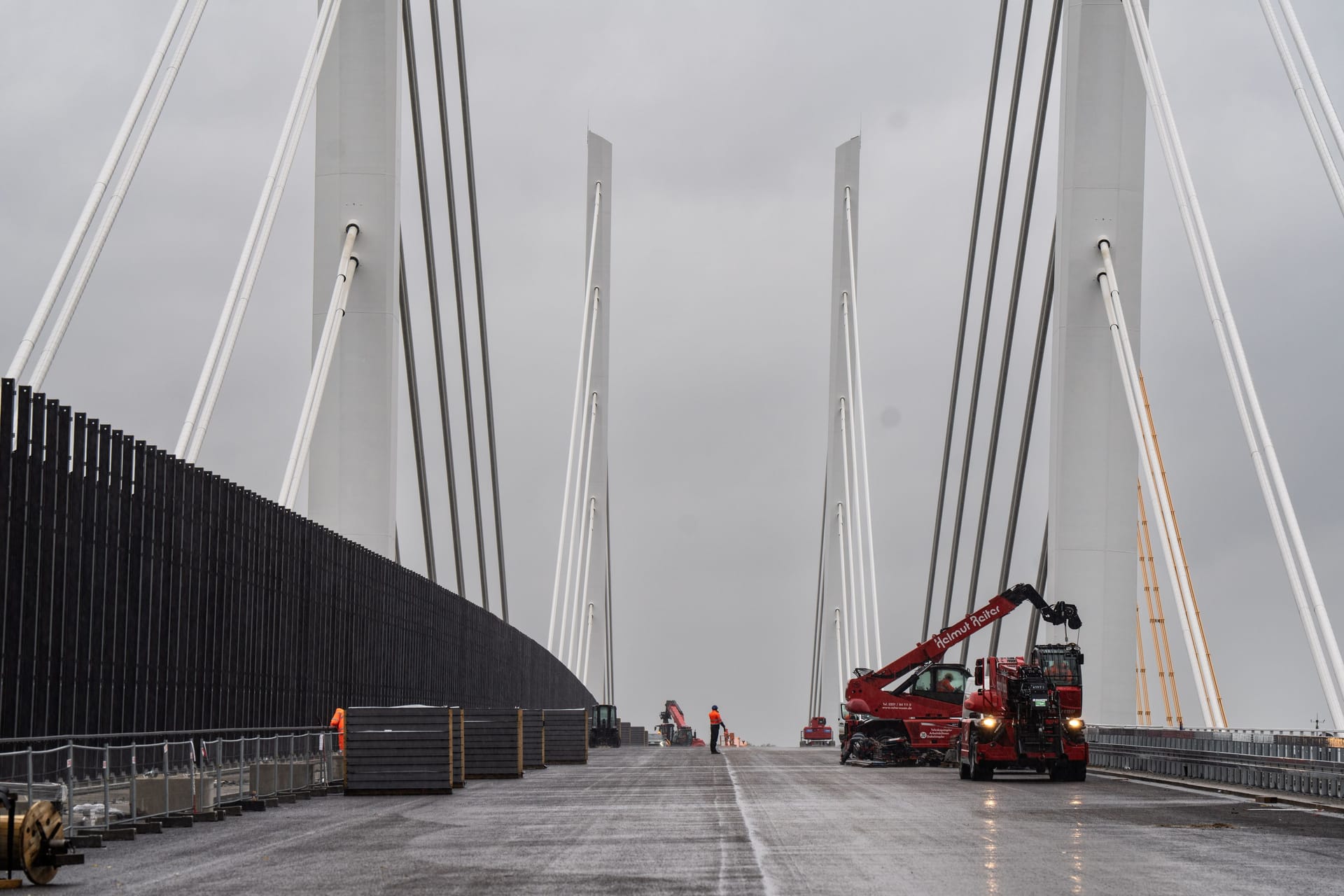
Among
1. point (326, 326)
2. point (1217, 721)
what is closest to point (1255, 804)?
point (1217, 721)

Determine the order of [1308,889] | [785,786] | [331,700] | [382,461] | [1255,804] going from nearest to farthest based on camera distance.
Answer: [1308,889]
[1255,804]
[785,786]
[331,700]
[382,461]

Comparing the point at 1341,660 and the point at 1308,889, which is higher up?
the point at 1341,660

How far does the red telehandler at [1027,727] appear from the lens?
31.5 meters

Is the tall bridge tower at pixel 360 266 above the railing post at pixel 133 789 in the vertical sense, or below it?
above

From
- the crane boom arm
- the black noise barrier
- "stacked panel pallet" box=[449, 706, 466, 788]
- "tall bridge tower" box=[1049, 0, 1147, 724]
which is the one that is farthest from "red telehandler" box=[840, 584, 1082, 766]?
"stacked panel pallet" box=[449, 706, 466, 788]

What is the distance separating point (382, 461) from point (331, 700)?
20.2ft

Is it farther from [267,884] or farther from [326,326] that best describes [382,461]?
[267,884]

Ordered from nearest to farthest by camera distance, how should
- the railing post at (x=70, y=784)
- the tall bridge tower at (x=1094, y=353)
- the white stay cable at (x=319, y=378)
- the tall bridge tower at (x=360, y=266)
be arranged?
the railing post at (x=70, y=784), the white stay cable at (x=319, y=378), the tall bridge tower at (x=360, y=266), the tall bridge tower at (x=1094, y=353)

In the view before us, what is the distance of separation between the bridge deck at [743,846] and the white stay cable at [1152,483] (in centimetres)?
370

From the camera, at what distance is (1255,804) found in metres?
24.0

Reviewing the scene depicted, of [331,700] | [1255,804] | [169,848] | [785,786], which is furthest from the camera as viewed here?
[331,700]

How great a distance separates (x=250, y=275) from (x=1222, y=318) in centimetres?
1484

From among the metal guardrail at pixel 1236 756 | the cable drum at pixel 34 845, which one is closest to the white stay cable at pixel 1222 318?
the metal guardrail at pixel 1236 756

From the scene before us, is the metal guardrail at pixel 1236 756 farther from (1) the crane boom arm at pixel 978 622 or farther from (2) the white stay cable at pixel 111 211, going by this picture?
(2) the white stay cable at pixel 111 211
